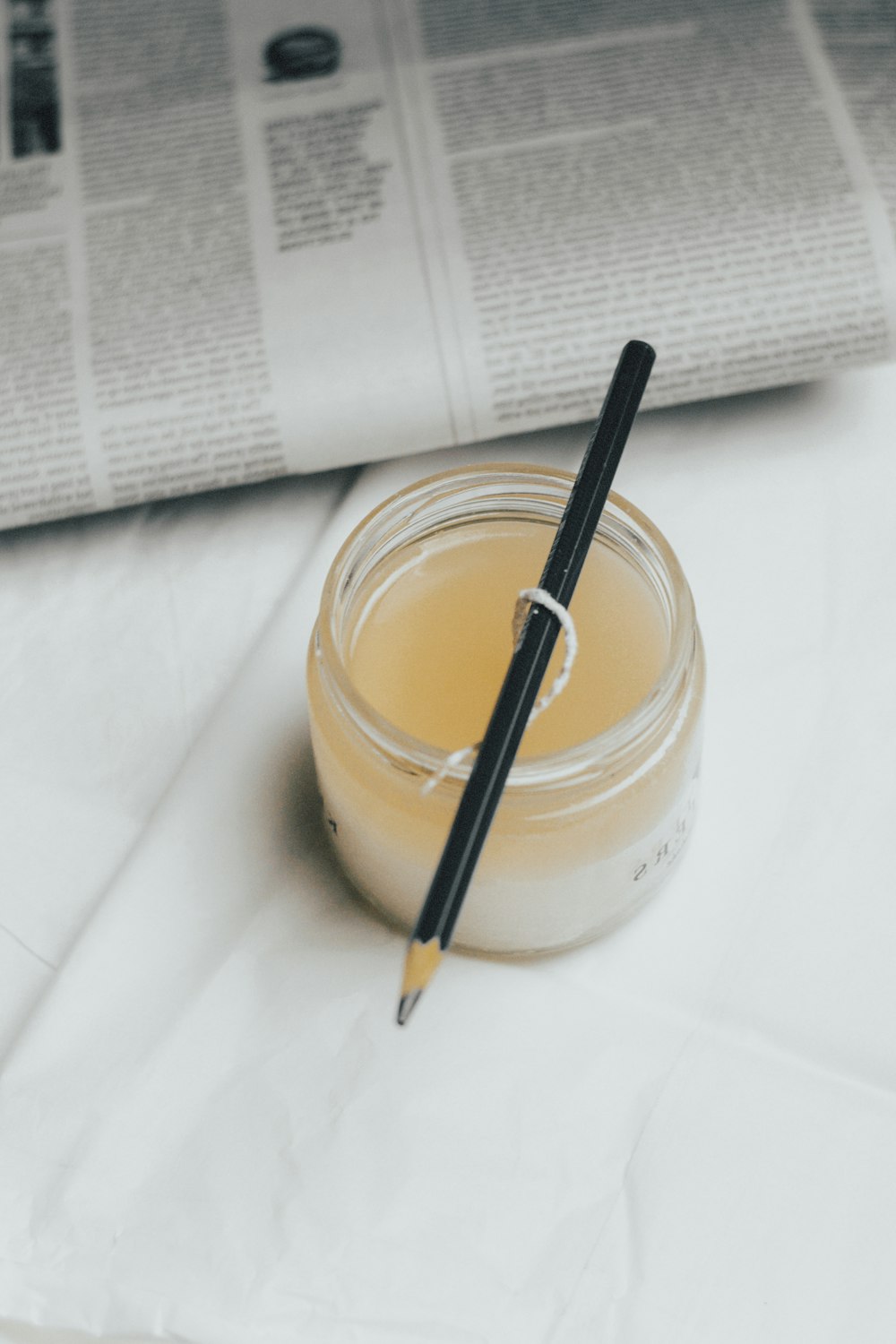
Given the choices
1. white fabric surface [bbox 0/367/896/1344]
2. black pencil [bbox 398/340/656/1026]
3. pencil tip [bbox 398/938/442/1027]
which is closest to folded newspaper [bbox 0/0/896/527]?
white fabric surface [bbox 0/367/896/1344]

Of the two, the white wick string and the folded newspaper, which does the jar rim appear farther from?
the folded newspaper

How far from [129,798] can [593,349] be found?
1.03ft

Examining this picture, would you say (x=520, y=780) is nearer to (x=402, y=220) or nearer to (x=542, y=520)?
(x=542, y=520)

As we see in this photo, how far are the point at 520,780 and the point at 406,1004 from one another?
0.09 metres

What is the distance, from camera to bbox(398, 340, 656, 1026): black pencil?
341 millimetres

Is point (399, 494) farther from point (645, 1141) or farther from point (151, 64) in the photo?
point (151, 64)

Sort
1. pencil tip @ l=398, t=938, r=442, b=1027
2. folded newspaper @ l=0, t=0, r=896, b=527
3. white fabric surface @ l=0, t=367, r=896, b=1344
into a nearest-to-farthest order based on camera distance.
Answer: pencil tip @ l=398, t=938, r=442, b=1027, white fabric surface @ l=0, t=367, r=896, b=1344, folded newspaper @ l=0, t=0, r=896, b=527

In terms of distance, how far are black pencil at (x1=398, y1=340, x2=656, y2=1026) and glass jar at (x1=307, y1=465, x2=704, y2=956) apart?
3cm

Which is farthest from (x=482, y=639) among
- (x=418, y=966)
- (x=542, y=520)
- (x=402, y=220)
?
(x=402, y=220)

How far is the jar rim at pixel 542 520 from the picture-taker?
401mm

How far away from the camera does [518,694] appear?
1.24 ft

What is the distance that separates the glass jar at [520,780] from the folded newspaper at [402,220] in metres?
0.16

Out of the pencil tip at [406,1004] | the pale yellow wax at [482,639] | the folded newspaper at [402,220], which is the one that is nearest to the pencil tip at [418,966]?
the pencil tip at [406,1004]

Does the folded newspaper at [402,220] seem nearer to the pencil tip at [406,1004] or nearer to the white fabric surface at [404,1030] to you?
the white fabric surface at [404,1030]
